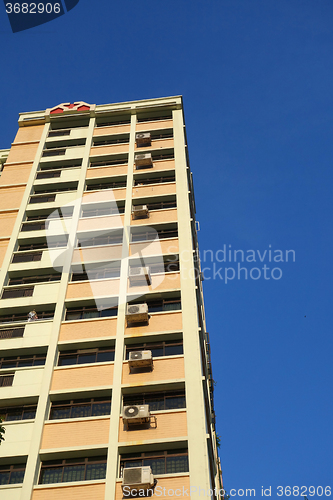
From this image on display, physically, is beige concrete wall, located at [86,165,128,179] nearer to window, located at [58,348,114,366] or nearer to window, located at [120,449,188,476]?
window, located at [58,348,114,366]

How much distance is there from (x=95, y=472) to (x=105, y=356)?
5.12 metres

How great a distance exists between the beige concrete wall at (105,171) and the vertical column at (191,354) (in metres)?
3.65

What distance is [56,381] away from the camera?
21.1 metres

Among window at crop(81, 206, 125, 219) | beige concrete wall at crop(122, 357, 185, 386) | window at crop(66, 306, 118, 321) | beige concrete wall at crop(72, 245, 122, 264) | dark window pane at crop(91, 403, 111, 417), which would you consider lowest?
dark window pane at crop(91, 403, 111, 417)

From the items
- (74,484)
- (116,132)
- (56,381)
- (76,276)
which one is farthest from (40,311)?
(116,132)

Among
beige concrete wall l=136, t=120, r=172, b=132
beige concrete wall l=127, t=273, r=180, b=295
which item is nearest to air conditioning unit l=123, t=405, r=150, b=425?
beige concrete wall l=127, t=273, r=180, b=295

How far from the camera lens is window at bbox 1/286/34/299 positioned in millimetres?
24906

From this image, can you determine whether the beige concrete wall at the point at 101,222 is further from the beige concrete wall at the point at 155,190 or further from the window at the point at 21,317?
the window at the point at 21,317

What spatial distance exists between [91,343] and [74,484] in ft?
20.2

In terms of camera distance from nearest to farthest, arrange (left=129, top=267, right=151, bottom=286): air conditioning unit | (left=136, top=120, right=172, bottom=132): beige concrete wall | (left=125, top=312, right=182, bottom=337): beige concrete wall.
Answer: (left=125, top=312, right=182, bottom=337): beige concrete wall, (left=129, top=267, right=151, bottom=286): air conditioning unit, (left=136, top=120, right=172, bottom=132): beige concrete wall

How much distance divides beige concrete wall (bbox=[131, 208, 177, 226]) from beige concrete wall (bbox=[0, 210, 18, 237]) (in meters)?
7.29

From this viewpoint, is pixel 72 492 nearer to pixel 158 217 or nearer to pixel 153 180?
pixel 158 217

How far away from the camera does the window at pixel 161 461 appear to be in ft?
60.7

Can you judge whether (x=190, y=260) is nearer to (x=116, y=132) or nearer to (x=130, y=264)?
(x=130, y=264)
